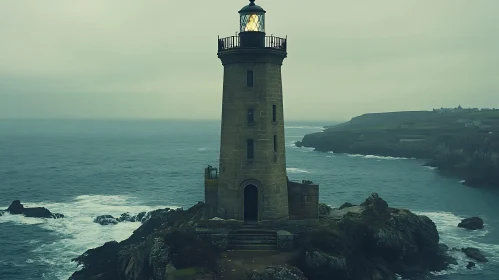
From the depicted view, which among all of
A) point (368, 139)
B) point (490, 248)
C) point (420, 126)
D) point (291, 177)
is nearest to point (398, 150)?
point (368, 139)

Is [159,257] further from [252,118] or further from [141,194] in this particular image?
[141,194]

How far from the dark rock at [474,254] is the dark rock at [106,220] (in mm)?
39326

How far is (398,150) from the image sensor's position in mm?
129375

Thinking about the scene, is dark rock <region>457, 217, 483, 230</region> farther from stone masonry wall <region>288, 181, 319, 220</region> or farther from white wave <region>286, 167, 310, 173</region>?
white wave <region>286, 167, 310, 173</region>

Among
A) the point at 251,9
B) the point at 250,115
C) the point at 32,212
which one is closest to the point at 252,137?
the point at 250,115

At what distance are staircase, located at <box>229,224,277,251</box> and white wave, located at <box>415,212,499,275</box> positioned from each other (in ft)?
51.3

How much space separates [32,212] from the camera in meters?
57.8

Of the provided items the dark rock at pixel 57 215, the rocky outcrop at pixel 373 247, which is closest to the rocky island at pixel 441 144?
the rocky outcrop at pixel 373 247

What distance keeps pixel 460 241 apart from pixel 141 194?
162 ft

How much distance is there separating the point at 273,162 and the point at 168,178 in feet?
213

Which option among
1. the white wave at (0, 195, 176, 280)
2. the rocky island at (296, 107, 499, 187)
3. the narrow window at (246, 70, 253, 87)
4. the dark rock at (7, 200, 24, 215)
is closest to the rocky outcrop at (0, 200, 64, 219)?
the dark rock at (7, 200, 24, 215)

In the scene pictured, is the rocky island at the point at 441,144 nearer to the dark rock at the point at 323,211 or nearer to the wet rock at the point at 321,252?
the wet rock at the point at 321,252

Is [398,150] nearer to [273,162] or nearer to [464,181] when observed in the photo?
[464,181]

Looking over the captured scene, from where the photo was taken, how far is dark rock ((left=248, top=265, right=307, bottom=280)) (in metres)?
24.9
